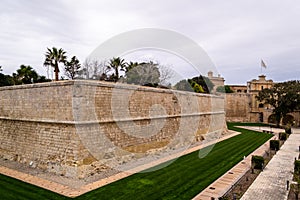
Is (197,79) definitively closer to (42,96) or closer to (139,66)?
(139,66)

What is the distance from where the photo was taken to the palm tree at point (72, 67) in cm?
3045

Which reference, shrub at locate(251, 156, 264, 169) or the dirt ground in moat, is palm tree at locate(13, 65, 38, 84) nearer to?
shrub at locate(251, 156, 264, 169)

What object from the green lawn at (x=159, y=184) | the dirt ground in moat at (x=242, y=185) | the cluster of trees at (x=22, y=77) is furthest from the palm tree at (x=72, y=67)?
the dirt ground in moat at (x=242, y=185)

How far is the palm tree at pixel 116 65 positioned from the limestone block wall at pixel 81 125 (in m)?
16.6

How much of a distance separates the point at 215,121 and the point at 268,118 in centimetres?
1983

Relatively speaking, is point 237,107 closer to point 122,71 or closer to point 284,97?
point 284,97

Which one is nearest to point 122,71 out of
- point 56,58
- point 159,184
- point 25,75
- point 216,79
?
point 56,58

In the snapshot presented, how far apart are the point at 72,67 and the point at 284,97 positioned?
26.9 meters

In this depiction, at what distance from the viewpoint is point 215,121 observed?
2252 centimetres

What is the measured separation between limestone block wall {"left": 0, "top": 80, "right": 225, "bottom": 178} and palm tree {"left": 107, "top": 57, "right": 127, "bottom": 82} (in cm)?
1660

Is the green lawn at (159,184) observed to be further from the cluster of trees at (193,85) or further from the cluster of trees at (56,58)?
the cluster of trees at (193,85)

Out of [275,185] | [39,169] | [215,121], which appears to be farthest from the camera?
[215,121]

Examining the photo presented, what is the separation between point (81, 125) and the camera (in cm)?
945

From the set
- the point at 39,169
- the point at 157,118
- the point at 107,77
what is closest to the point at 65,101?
the point at 39,169
